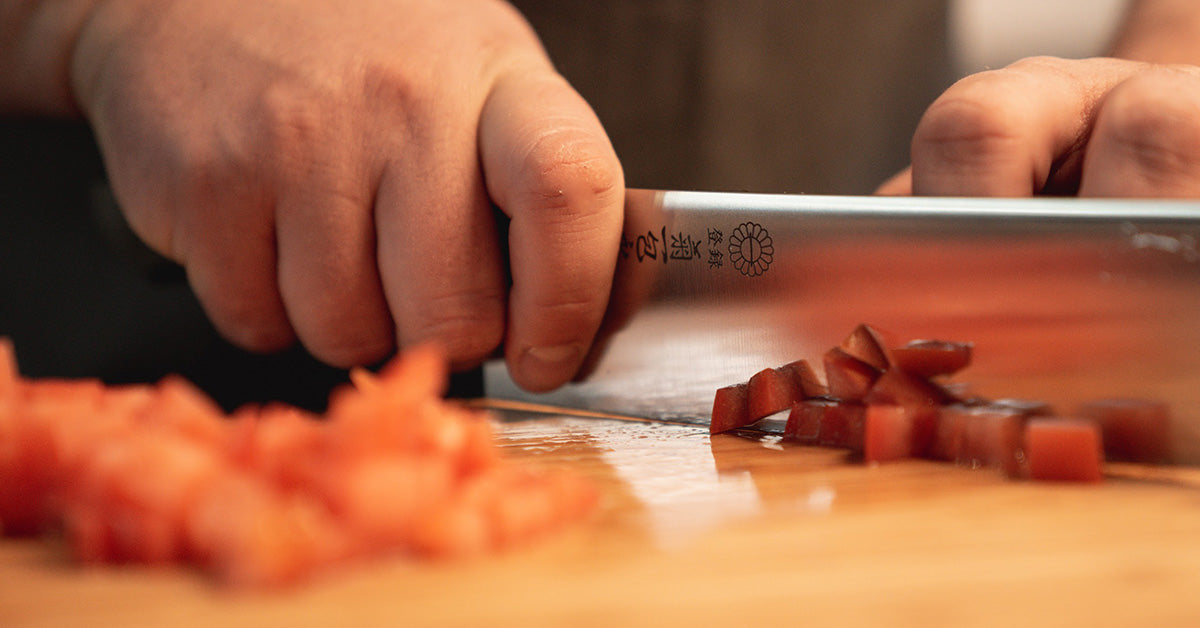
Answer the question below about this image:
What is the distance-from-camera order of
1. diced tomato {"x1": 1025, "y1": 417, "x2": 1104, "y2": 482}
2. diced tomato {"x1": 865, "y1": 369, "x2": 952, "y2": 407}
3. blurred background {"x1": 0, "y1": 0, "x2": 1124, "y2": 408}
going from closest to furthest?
diced tomato {"x1": 1025, "y1": 417, "x2": 1104, "y2": 482} < diced tomato {"x1": 865, "y1": 369, "x2": 952, "y2": 407} < blurred background {"x1": 0, "y1": 0, "x2": 1124, "y2": 408}

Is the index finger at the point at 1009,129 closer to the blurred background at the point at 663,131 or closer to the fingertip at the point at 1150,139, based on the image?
the fingertip at the point at 1150,139

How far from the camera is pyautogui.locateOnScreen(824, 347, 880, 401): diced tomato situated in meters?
0.79

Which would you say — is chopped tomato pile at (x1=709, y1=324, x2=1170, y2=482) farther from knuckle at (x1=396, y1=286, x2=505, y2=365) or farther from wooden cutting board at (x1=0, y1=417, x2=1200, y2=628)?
knuckle at (x1=396, y1=286, x2=505, y2=365)

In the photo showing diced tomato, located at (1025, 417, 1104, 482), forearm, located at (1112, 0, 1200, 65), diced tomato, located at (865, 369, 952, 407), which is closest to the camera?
diced tomato, located at (1025, 417, 1104, 482)

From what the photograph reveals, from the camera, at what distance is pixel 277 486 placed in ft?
1.62

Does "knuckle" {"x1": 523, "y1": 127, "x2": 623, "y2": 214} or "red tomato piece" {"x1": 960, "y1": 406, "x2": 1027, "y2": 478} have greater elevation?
"knuckle" {"x1": 523, "y1": 127, "x2": 623, "y2": 214}

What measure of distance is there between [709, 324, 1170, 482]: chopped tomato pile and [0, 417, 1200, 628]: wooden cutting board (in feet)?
0.10

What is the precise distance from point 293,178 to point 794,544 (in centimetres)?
76

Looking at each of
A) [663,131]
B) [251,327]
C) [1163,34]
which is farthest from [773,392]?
[663,131]

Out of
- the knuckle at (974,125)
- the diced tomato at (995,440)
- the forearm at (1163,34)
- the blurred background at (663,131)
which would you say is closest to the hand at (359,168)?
the blurred background at (663,131)

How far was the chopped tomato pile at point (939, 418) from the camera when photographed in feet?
2.11

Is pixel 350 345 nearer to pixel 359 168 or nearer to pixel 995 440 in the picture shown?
pixel 359 168

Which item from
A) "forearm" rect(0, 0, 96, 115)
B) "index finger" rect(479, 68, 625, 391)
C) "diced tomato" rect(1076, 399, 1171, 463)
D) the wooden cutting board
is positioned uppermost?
"forearm" rect(0, 0, 96, 115)

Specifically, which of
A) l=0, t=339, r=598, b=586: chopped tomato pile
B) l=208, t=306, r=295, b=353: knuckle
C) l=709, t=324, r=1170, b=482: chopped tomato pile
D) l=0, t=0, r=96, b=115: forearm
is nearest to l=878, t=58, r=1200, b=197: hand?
l=709, t=324, r=1170, b=482: chopped tomato pile
